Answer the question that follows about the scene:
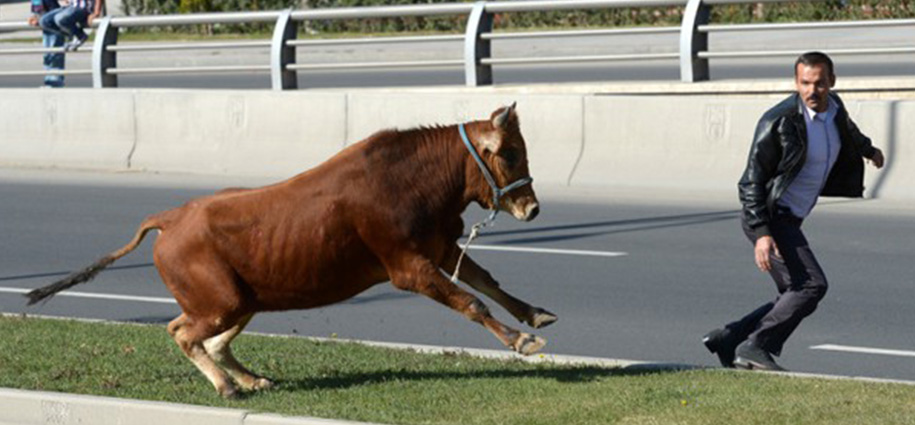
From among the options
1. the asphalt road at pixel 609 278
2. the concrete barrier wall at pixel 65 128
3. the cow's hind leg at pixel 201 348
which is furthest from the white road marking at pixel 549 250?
the concrete barrier wall at pixel 65 128

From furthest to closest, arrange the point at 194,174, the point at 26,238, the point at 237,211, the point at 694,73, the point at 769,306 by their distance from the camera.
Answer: the point at 194,174 < the point at 694,73 < the point at 26,238 < the point at 769,306 < the point at 237,211

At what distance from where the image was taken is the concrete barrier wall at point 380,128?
1584cm

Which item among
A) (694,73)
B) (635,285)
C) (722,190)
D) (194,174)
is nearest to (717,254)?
(635,285)

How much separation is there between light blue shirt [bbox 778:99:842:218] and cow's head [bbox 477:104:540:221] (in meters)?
1.31

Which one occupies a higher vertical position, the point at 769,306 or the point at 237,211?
the point at 237,211

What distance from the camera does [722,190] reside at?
15.9 metres

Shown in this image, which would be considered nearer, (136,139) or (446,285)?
(446,285)

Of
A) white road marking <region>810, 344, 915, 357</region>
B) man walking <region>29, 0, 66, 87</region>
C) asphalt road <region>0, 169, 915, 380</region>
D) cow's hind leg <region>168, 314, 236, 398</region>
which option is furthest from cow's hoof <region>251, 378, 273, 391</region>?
man walking <region>29, 0, 66, 87</region>

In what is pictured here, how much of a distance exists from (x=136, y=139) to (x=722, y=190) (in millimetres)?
6889

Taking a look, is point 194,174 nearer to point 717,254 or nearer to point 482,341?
point 717,254

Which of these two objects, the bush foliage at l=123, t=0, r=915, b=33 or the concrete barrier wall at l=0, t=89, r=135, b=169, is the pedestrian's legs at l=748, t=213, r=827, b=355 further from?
the bush foliage at l=123, t=0, r=915, b=33

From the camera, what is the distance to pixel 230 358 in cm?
831

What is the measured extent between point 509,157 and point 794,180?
146 cm

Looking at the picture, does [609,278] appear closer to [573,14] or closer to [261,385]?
[261,385]
